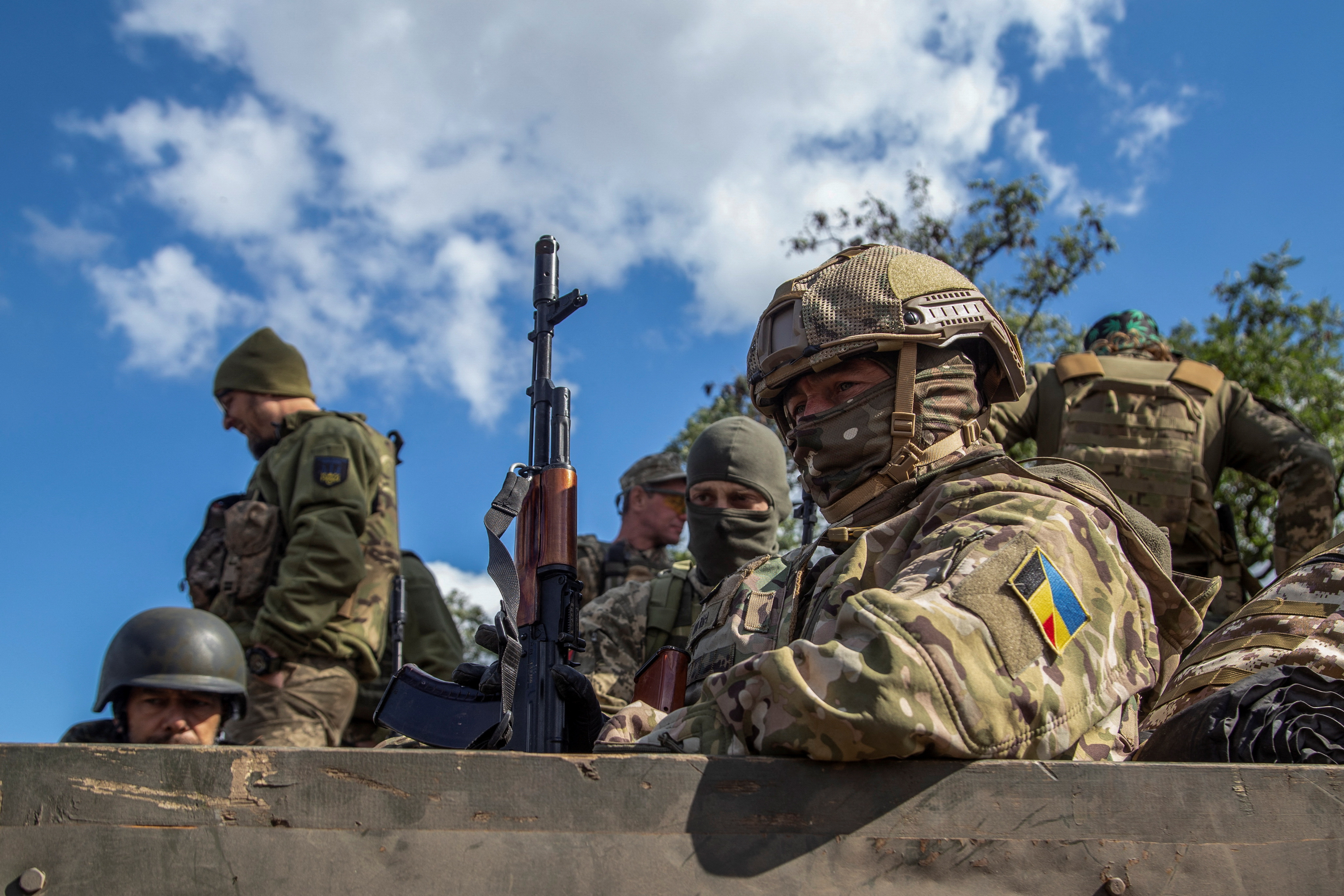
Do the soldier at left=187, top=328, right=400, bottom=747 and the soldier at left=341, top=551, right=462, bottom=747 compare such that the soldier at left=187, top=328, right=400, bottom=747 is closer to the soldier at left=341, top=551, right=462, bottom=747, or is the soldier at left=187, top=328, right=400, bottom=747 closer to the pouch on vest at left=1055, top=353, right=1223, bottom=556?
the soldier at left=341, top=551, right=462, bottom=747

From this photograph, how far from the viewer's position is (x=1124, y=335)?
20.6 ft

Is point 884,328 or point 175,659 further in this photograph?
point 175,659

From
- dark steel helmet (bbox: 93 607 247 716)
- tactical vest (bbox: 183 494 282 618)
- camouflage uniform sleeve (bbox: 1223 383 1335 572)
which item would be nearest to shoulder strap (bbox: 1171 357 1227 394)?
camouflage uniform sleeve (bbox: 1223 383 1335 572)

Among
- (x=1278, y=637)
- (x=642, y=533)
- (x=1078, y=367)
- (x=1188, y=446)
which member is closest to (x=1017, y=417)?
(x=1078, y=367)

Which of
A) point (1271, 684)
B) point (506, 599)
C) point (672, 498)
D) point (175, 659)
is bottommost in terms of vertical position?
point (1271, 684)

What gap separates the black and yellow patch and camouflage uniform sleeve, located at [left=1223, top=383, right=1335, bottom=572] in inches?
177

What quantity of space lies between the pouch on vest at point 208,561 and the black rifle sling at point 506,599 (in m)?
3.17

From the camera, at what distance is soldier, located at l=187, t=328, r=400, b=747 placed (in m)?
5.66

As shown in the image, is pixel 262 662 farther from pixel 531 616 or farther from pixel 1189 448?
pixel 1189 448

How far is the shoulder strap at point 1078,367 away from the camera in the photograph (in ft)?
19.1

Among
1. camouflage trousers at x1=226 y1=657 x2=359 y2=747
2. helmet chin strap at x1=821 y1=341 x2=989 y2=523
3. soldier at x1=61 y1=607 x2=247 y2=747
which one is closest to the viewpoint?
helmet chin strap at x1=821 y1=341 x2=989 y2=523

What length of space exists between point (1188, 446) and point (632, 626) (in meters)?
2.87

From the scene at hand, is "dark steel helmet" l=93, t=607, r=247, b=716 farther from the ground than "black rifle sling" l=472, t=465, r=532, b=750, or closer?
farther from the ground

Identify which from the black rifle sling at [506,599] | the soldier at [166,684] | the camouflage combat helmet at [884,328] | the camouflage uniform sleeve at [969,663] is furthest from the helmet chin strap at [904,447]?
the soldier at [166,684]
